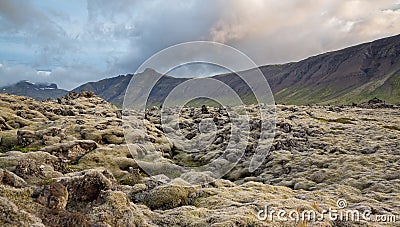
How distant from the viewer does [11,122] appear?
178 feet

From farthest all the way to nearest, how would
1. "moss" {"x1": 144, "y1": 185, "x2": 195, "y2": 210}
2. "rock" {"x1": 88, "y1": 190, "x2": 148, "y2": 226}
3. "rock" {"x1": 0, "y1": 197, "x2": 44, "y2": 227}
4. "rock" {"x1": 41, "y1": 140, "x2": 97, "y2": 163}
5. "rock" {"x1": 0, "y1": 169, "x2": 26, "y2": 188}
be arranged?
"rock" {"x1": 41, "y1": 140, "x2": 97, "y2": 163} < "moss" {"x1": 144, "y1": 185, "x2": 195, "y2": 210} < "rock" {"x1": 0, "y1": 169, "x2": 26, "y2": 188} < "rock" {"x1": 88, "y1": 190, "x2": 148, "y2": 226} < "rock" {"x1": 0, "y1": 197, "x2": 44, "y2": 227}

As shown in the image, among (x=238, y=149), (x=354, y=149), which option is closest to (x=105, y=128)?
(x=238, y=149)

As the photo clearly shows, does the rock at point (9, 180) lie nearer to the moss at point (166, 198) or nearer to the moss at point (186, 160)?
the moss at point (166, 198)

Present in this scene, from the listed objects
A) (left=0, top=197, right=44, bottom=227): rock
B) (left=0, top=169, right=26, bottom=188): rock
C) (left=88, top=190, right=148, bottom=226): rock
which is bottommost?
(left=88, top=190, right=148, bottom=226): rock

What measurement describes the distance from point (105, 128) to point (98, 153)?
15857mm

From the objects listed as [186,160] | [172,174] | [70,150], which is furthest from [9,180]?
[186,160]

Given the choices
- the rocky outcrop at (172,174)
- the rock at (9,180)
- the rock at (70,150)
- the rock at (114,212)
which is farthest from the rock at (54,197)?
the rock at (70,150)

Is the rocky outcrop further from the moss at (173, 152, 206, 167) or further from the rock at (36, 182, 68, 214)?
the moss at (173, 152, 206, 167)

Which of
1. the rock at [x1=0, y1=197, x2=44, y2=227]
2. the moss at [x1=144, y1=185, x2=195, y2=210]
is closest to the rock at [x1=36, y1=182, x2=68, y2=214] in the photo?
the rock at [x1=0, y1=197, x2=44, y2=227]

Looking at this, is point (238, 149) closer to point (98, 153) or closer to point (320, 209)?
point (98, 153)

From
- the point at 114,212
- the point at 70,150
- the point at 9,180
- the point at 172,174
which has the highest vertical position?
the point at 9,180

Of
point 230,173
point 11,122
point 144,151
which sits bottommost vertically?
point 230,173

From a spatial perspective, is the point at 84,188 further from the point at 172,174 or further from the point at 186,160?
the point at 186,160

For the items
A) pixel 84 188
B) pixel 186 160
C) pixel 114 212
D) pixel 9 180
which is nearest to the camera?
pixel 114 212
